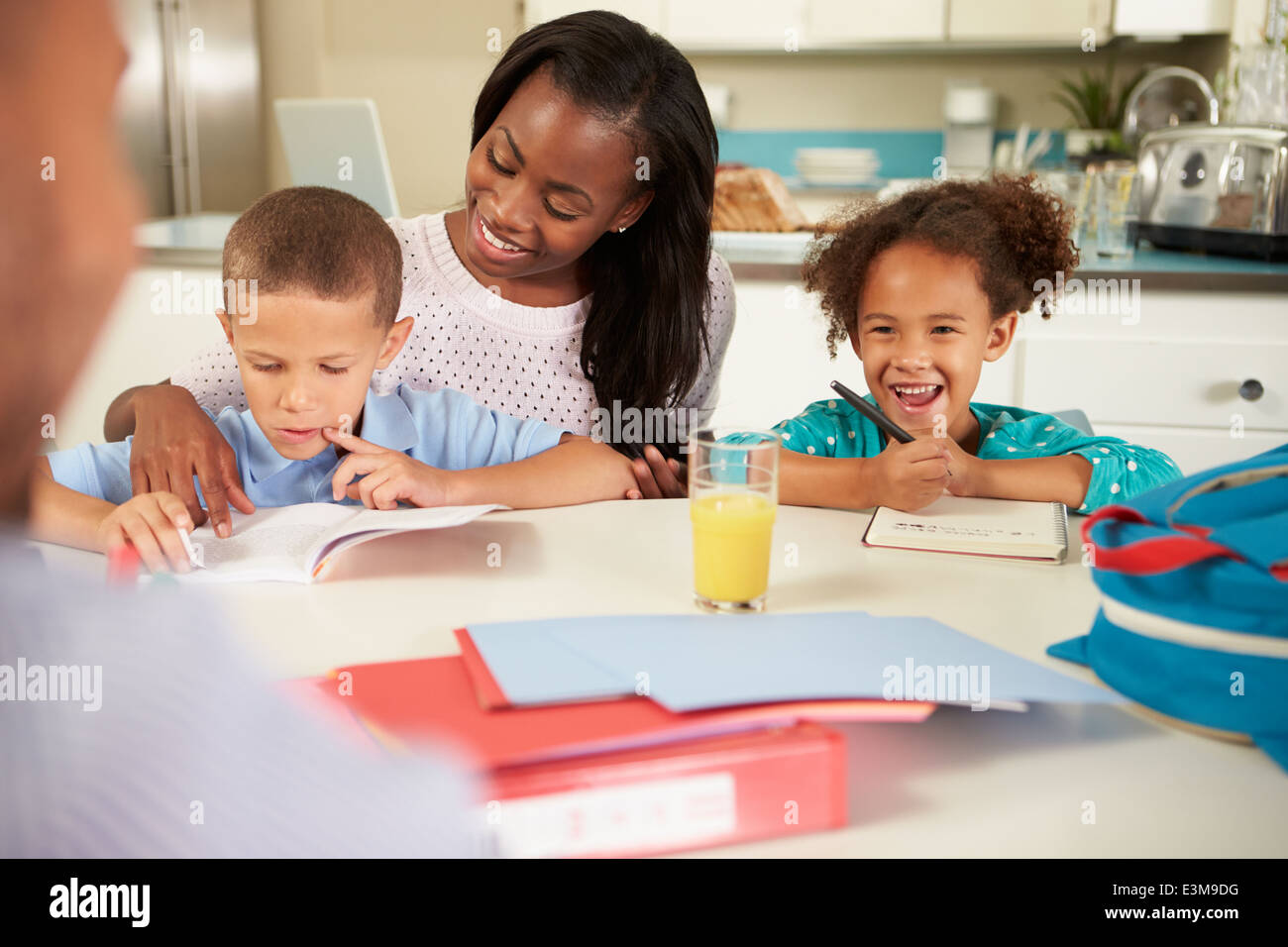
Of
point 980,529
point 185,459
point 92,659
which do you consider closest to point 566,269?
point 185,459

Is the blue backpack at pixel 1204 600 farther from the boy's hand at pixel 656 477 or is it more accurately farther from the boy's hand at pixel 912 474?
the boy's hand at pixel 656 477

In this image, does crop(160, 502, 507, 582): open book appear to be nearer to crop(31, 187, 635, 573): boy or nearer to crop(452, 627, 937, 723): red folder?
crop(31, 187, 635, 573): boy

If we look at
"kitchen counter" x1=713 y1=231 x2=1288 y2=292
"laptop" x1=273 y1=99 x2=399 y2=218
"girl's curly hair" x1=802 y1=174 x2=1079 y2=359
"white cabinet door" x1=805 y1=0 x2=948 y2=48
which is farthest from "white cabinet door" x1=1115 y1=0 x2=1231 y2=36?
"laptop" x1=273 y1=99 x2=399 y2=218

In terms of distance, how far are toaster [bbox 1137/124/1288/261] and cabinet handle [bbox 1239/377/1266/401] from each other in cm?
30

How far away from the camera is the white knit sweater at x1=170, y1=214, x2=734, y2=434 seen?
149 cm

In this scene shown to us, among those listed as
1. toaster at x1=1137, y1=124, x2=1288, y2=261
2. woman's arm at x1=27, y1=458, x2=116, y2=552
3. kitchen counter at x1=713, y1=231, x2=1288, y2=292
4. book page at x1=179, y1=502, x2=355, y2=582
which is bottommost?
book page at x1=179, y1=502, x2=355, y2=582

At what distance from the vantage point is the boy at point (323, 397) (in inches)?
40.6

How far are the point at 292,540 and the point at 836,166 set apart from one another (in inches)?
129

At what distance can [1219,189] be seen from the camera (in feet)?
7.43

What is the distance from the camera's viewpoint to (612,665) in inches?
23.3

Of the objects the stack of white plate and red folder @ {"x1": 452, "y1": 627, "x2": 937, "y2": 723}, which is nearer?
red folder @ {"x1": 452, "y1": 627, "x2": 937, "y2": 723}

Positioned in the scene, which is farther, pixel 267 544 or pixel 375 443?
pixel 375 443
